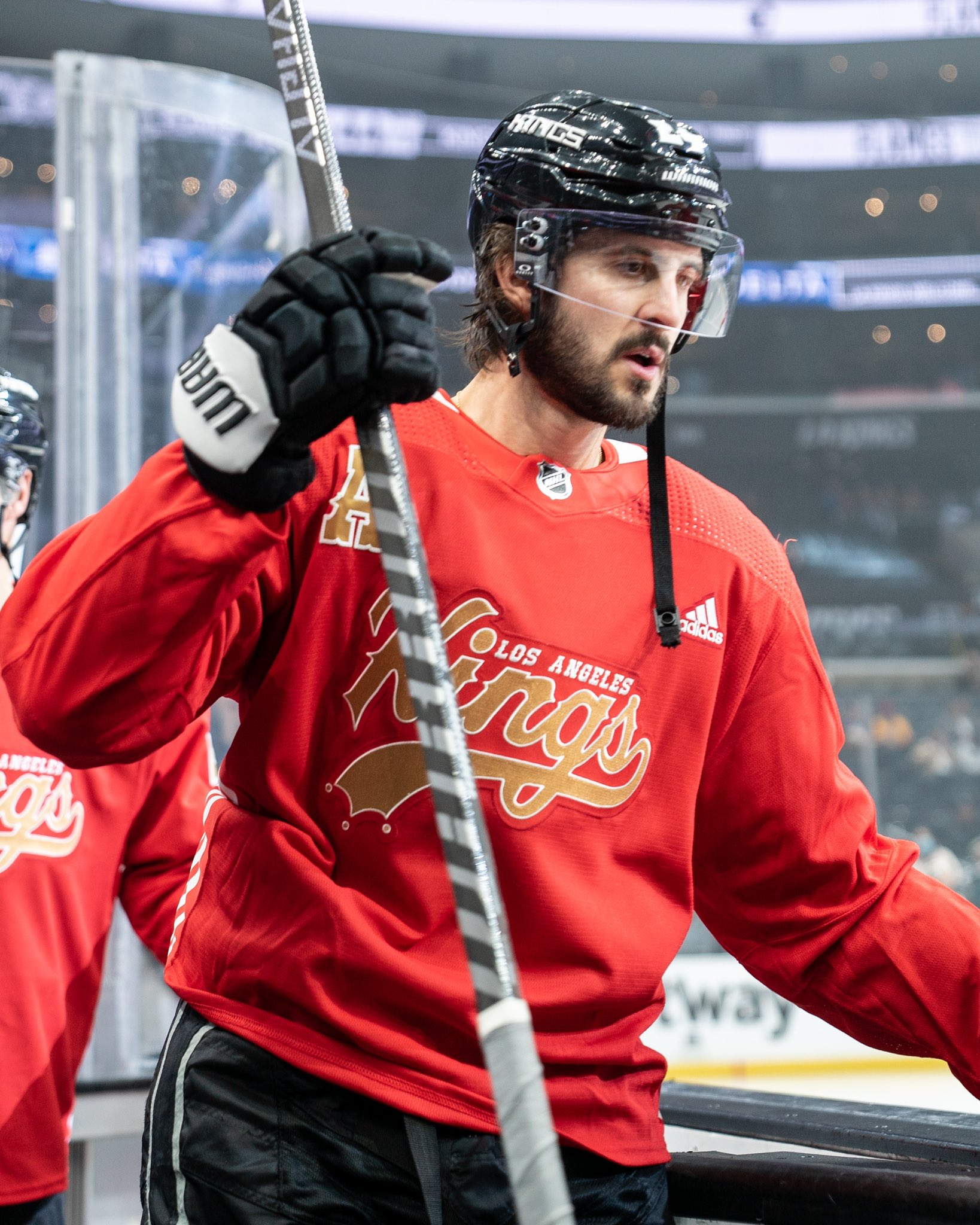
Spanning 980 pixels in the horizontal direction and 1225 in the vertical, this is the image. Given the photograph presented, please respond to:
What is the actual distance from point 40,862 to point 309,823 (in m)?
0.85

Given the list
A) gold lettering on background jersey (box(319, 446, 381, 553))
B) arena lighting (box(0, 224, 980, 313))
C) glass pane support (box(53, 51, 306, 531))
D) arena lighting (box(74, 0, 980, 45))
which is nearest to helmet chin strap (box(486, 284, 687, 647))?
gold lettering on background jersey (box(319, 446, 381, 553))

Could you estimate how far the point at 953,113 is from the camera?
12008 millimetres

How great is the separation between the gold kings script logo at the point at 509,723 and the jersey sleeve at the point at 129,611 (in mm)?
176

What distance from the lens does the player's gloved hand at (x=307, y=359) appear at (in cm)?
89

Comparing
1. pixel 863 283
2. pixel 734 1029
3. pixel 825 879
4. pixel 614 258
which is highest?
pixel 614 258

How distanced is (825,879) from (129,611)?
0.74m

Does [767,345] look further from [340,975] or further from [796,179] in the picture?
[340,975]

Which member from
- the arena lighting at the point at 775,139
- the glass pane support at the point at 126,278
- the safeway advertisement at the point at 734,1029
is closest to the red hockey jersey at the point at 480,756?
the glass pane support at the point at 126,278

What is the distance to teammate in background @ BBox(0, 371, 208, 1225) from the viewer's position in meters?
1.77

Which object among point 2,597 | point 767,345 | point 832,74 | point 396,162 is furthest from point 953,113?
point 2,597

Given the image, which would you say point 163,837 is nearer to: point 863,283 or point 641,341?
point 641,341

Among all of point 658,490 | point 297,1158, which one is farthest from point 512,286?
point 297,1158

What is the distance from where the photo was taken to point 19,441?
1981 mm

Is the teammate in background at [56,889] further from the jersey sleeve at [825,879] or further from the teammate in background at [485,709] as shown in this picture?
the jersey sleeve at [825,879]
